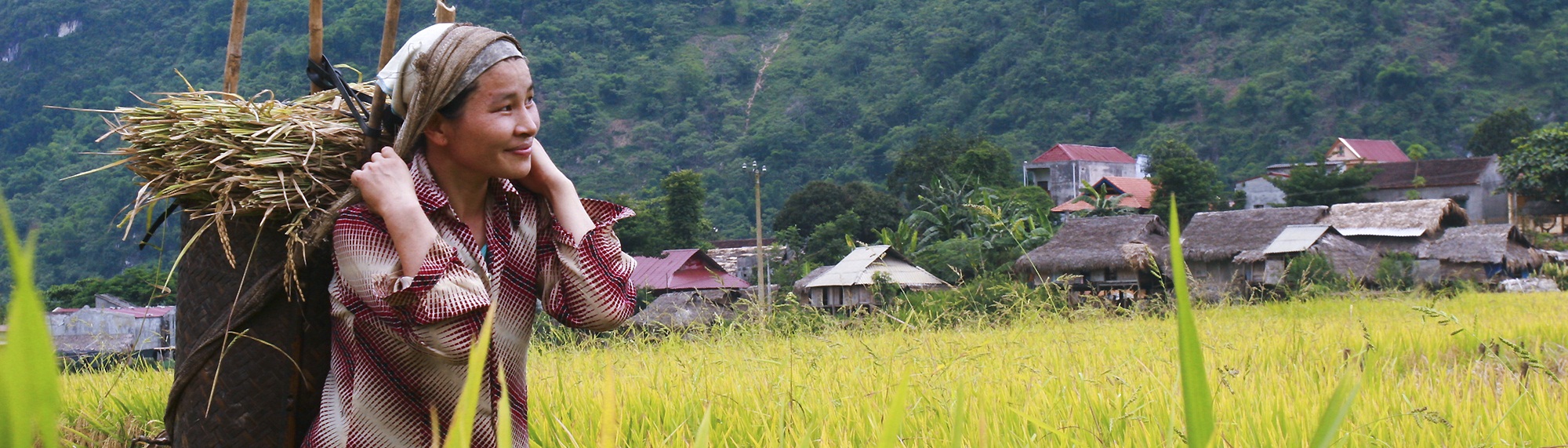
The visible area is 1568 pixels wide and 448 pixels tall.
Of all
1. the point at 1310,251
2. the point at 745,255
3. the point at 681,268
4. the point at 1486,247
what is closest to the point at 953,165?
the point at 745,255

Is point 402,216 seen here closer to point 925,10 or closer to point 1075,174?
point 1075,174

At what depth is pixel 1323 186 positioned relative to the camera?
139 ft

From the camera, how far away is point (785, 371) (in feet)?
10.8

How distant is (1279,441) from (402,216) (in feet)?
4.82

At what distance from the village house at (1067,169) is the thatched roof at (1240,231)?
83.0 feet

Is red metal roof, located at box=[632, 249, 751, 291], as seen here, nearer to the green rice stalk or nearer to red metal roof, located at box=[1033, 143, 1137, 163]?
red metal roof, located at box=[1033, 143, 1137, 163]

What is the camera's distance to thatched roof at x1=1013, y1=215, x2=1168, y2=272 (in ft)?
90.2

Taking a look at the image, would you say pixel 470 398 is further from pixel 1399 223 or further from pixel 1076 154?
pixel 1076 154

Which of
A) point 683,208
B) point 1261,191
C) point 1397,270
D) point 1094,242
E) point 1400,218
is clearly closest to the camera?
point 1397,270

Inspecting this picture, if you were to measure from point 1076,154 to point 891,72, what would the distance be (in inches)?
949

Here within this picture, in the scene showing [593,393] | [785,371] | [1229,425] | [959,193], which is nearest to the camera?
[1229,425]

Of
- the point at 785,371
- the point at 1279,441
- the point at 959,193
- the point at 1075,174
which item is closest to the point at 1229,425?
the point at 1279,441

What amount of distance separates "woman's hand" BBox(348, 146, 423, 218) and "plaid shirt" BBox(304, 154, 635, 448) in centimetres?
4

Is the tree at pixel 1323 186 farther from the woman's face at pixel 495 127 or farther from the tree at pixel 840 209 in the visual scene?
the woman's face at pixel 495 127
